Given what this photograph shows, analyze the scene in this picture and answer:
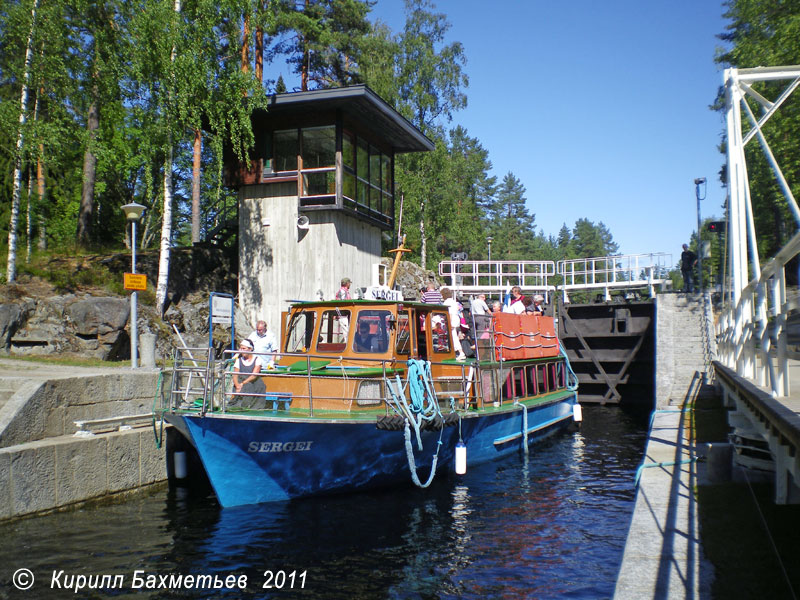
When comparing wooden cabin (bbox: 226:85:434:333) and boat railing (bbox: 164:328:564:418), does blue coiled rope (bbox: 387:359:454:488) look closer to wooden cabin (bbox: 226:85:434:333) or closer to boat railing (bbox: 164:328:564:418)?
boat railing (bbox: 164:328:564:418)

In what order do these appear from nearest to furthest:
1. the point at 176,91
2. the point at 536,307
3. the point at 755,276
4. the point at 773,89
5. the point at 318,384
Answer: the point at 755,276, the point at 318,384, the point at 176,91, the point at 536,307, the point at 773,89

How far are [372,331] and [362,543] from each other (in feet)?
13.0

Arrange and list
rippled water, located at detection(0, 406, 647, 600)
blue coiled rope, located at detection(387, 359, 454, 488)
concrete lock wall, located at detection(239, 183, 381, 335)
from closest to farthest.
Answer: rippled water, located at detection(0, 406, 647, 600) → blue coiled rope, located at detection(387, 359, 454, 488) → concrete lock wall, located at detection(239, 183, 381, 335)

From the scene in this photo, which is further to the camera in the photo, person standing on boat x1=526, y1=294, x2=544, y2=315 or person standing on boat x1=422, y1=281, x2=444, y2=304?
person standing on boat x1=526, y1=294, x2=544, y2=315

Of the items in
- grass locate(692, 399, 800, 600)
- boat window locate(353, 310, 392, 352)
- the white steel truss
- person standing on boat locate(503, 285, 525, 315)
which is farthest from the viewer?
person standing on boat locate(503, 285, 525, 315)

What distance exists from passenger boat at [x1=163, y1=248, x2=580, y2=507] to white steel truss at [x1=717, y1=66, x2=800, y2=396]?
473cm

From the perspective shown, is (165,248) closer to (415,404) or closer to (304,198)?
(304,198)

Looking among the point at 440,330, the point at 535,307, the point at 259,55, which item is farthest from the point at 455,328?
the point at 259,55

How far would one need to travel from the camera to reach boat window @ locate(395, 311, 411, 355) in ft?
38.0

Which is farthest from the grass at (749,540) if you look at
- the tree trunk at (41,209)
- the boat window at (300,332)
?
the tree trunk at (41,209)

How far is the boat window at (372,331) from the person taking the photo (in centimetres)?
1141

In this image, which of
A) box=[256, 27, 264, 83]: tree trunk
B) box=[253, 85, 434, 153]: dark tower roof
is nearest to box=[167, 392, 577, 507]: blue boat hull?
box=[253, 85, 434, 153]: dark tower roof

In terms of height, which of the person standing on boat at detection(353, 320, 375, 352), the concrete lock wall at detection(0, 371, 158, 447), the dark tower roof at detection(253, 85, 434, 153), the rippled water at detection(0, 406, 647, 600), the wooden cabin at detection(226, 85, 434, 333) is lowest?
the rippled water at detection(0, 406, 647, 600)

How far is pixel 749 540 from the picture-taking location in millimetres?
5762
